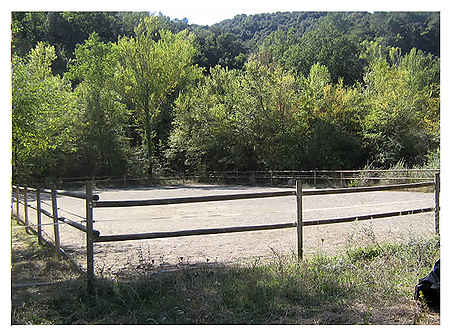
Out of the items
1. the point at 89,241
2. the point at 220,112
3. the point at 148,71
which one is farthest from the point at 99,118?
the point at 89,241

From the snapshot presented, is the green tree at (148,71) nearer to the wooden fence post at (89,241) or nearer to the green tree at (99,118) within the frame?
the green tree at (99,118)

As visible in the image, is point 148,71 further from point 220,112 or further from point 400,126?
point 400,126

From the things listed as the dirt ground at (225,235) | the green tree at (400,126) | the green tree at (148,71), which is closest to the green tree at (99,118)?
the green tree at (148,71)

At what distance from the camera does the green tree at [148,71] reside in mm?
30266

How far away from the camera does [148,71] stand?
1199 inches

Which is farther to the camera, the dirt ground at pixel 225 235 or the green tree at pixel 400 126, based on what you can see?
the green tree at pixel 400 126

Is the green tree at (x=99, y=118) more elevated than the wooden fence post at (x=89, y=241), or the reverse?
the green tree at (x=99, y=118)

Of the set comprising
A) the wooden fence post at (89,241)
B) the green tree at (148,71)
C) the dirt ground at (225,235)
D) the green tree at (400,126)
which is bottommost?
the dirt ground at (225,235)

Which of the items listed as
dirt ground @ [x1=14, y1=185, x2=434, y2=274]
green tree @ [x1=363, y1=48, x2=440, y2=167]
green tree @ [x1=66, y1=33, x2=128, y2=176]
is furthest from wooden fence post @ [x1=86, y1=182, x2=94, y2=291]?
green tree @ [x1=66, y1=33, x2=128, y2=176]

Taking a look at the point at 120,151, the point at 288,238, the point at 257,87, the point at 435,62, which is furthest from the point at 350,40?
the point at 288,238

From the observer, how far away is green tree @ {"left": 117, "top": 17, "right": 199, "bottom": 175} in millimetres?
30266

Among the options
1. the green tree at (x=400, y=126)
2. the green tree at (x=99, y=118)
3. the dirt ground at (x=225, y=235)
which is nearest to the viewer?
the dirt ground at (x=225, y=235)
